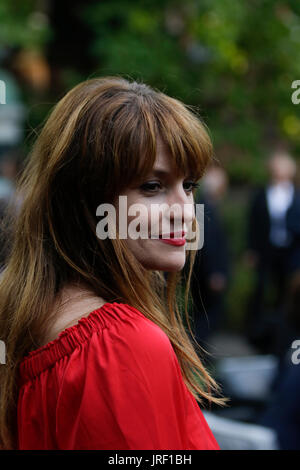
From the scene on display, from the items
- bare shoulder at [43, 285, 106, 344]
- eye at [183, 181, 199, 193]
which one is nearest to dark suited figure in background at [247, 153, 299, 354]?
eye at [183, 181, 199, 193]

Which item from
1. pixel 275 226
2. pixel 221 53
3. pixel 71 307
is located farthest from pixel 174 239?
pixel 275 226

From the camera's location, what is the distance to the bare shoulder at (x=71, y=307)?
1361mm

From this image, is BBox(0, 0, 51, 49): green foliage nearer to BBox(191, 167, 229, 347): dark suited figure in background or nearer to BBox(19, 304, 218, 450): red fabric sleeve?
BBox(191, 167, 229, 347): dark suited figure in background

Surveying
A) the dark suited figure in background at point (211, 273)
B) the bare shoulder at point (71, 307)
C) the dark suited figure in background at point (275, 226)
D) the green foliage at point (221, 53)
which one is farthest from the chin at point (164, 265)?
the dark suited figure in background at point (275, 226)

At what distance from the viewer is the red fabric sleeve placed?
1.20 m

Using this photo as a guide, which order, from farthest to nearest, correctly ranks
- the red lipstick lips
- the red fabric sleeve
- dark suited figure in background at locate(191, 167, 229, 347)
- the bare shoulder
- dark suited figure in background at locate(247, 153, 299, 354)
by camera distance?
dark suited figure in background at locate(247, 153, 299, 354), dark suited figure in background at locate(191, 167, 229, 347), the red lipstick lips, the bare shoulder, the red fabric sleeve

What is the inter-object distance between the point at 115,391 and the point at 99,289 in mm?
305

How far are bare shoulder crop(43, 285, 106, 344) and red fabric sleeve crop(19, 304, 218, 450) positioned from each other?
0.15 feet

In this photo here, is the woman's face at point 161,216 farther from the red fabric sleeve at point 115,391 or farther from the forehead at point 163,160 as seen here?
the red fabric sleeve at point 115,391

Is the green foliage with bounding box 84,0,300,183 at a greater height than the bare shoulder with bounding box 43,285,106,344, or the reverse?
the green foliage with bounding box 84,0,300,183

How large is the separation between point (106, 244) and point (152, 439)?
459 mm

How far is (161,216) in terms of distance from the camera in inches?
57.2

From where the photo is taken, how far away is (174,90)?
626 centimetres
